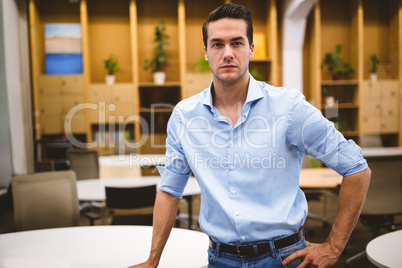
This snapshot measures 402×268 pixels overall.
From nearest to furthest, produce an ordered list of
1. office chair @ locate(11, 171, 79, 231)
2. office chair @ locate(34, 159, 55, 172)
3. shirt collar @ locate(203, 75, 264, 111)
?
shirt collar @ locate(203, 75, 264, 111), office chair @ locate(11, 171, 79, 231), office chair @ locate(34, 159, 55, 172)

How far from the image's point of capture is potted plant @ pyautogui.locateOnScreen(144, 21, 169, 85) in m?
6.84

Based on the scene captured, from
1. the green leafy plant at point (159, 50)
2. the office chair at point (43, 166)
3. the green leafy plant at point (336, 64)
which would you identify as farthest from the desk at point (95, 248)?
the green leafy plant at point (336, 64)

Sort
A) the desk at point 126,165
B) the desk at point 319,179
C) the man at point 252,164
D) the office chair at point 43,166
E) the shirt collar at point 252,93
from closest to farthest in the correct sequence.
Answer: the man at point 252,164 < the shirt collar at point 252,93 < the desk at point 319,179 < the desk at point 126,165 < the office chair at point 43,166

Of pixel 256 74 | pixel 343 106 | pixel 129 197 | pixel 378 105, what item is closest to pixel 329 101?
pixel 343 106

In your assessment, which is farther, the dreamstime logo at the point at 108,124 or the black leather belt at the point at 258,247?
the dreamstime logo at the point at 108,124

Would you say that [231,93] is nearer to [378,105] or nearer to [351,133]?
[351,133]

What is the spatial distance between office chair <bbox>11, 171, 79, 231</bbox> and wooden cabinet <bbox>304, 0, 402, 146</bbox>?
5560mm

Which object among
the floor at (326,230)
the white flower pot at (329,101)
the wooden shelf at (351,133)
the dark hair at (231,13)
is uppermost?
the dark hair at (231,13)

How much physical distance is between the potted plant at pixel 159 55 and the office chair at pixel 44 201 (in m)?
4.40

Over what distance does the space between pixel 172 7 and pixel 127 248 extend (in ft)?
20.7

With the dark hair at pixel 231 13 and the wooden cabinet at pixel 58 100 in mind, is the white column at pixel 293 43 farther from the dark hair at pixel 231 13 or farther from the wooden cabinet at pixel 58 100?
the dark hair at pixel 231 13

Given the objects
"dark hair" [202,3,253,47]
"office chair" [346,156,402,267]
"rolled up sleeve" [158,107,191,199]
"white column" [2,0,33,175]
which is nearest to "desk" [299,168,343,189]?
"office chair" [346,156,402,267]

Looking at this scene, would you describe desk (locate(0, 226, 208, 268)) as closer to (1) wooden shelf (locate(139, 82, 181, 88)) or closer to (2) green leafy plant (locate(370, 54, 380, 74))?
(1) wooden shelf (locate(139, 82, 181, 88))

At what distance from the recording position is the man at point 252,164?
1.28 meters
